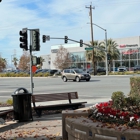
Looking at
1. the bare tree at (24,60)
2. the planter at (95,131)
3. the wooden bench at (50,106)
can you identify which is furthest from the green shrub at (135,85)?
the bare tree at (24,60)

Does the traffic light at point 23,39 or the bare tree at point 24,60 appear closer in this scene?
the traffic light at point 23,39

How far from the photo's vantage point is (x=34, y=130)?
8.24m

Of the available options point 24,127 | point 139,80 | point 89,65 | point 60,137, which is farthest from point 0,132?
point 89,65

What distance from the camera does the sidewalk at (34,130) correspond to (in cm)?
739

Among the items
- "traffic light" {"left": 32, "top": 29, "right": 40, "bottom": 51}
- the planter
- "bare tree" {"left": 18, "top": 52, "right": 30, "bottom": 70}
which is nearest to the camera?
the planter

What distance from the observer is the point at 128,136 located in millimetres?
4652

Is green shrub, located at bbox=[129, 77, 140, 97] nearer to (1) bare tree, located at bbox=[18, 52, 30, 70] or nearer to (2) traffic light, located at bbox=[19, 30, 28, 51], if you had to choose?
(2) traffic light, located at bbox=[19, 30, 28, 51]

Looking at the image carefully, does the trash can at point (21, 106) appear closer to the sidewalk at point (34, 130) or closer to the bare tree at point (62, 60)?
the sidewalk at point (34, 130)

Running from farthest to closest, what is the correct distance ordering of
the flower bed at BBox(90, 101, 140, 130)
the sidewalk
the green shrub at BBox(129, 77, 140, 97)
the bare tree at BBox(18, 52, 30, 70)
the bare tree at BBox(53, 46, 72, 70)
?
the bare tree at BBox(18, 52, 30, 70) → the bare tree at BBox(53, 46, 72, 70) → the green shrub at BBox(129, 77, 140, 97) → the sidewalk → the flower bed at BBox(90, 101, 140, 130)

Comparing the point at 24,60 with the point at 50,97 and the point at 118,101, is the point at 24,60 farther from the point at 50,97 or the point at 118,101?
the point at 118,101

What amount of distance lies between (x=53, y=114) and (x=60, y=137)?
4.29 m

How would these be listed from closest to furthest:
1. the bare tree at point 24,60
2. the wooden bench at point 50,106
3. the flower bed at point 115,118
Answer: the flower bed at point 115,118 → the wooden bench at point 50,106 → the bare tree at point 24,60

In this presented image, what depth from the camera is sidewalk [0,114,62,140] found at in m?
7.39

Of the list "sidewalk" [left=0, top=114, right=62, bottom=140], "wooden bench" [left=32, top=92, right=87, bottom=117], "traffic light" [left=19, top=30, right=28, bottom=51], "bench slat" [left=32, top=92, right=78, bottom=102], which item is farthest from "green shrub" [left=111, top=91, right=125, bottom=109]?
"traffic light" [left=19, top=30, right=28, bottom=51]
